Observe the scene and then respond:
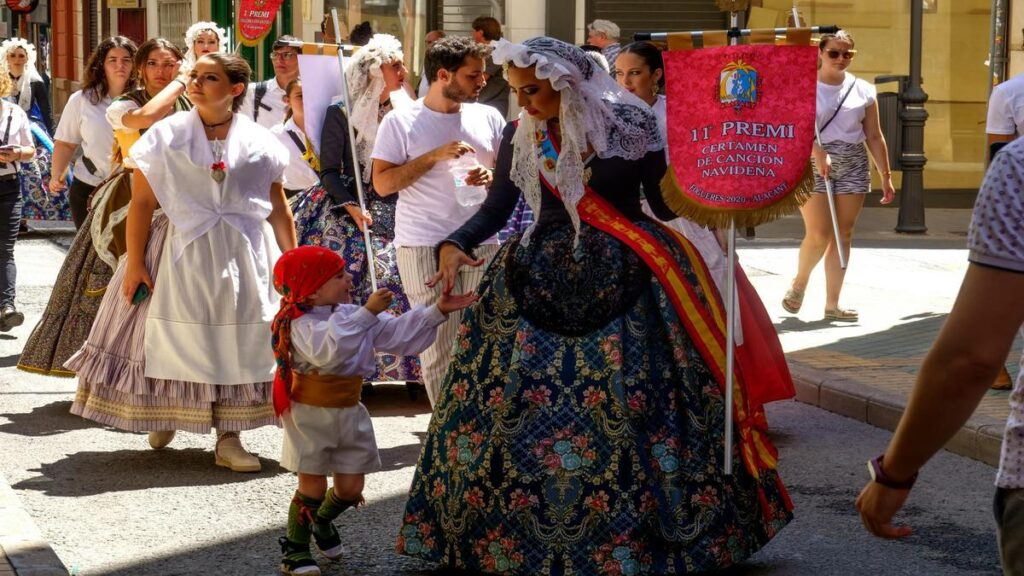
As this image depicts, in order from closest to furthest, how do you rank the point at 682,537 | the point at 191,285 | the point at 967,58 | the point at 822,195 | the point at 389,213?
the point at 682,537, the point at 191,285, the point at 389,213, the point at 822,195, the point at 967,58

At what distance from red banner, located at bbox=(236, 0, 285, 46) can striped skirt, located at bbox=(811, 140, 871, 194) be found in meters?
7.22

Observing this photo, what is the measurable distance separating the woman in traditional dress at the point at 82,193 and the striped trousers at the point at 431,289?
191 cm

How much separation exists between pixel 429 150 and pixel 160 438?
1.74 m

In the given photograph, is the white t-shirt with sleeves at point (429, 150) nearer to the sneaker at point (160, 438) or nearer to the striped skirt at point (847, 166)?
the sneaker at point (160, 438)

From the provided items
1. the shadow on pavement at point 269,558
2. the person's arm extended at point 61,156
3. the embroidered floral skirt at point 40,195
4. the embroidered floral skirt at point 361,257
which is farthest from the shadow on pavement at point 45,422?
the embroidered floral skirt at point 40,195

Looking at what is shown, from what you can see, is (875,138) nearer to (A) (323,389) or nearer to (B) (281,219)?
(B) (281,219)

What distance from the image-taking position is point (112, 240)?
8.43m

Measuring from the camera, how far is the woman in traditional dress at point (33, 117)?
1609 centimetres

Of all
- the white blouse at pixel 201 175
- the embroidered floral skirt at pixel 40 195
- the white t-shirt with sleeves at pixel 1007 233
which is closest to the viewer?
the white t-shirt with sleeves at pixel 1007 233

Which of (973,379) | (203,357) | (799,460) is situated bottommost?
(799,460)

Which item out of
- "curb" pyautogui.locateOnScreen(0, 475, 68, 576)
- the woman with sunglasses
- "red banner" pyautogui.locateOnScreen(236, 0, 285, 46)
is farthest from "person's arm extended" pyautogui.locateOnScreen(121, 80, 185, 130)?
"red banner" pyautogui.locateOnScreen(236, 0, 285, 46)

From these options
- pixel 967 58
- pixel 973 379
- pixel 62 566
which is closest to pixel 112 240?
pixel 62 566

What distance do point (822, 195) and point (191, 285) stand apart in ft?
17.7

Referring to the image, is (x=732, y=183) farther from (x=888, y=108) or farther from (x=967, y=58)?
(x=967, y=58)
